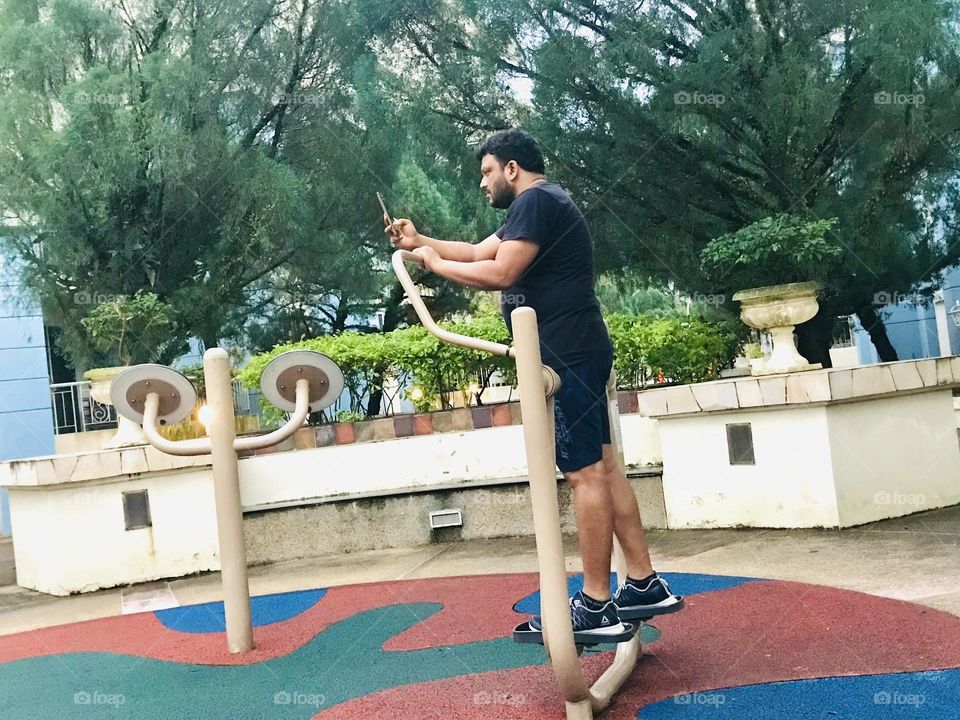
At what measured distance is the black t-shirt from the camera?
2.57 metres

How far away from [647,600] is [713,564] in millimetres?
1907

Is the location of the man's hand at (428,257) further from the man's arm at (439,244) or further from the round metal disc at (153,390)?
the round metal disc at (153,390)

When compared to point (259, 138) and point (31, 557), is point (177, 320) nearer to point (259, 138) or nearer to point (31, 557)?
point (259, 138)

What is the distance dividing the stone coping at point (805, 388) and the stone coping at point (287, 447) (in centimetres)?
75

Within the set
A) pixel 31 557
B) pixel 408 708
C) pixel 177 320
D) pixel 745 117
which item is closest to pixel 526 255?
pixel 408 708

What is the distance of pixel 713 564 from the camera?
4449mm

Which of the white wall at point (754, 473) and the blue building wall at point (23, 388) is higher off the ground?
the blue building wall at point (23, 388)

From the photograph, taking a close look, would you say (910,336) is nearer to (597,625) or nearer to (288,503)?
(288,503)

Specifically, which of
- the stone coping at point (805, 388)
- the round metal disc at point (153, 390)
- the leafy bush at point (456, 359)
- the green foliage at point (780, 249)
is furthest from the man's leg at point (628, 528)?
the green foliage at point (780, 249)

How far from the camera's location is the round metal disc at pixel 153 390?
12.3ft

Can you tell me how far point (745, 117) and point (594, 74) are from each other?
4.41ft

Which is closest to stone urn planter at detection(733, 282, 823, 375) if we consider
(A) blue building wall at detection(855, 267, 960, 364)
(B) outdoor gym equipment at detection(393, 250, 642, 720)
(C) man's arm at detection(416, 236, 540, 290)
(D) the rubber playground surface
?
(D) the rubber playground surface

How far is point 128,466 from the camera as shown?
5.57 metres

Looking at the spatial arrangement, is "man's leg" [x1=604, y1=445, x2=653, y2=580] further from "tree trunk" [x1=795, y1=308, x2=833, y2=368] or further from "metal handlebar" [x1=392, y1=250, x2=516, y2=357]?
"tree trunk" [x1=795, y1=308, x2=833, y2=368]
